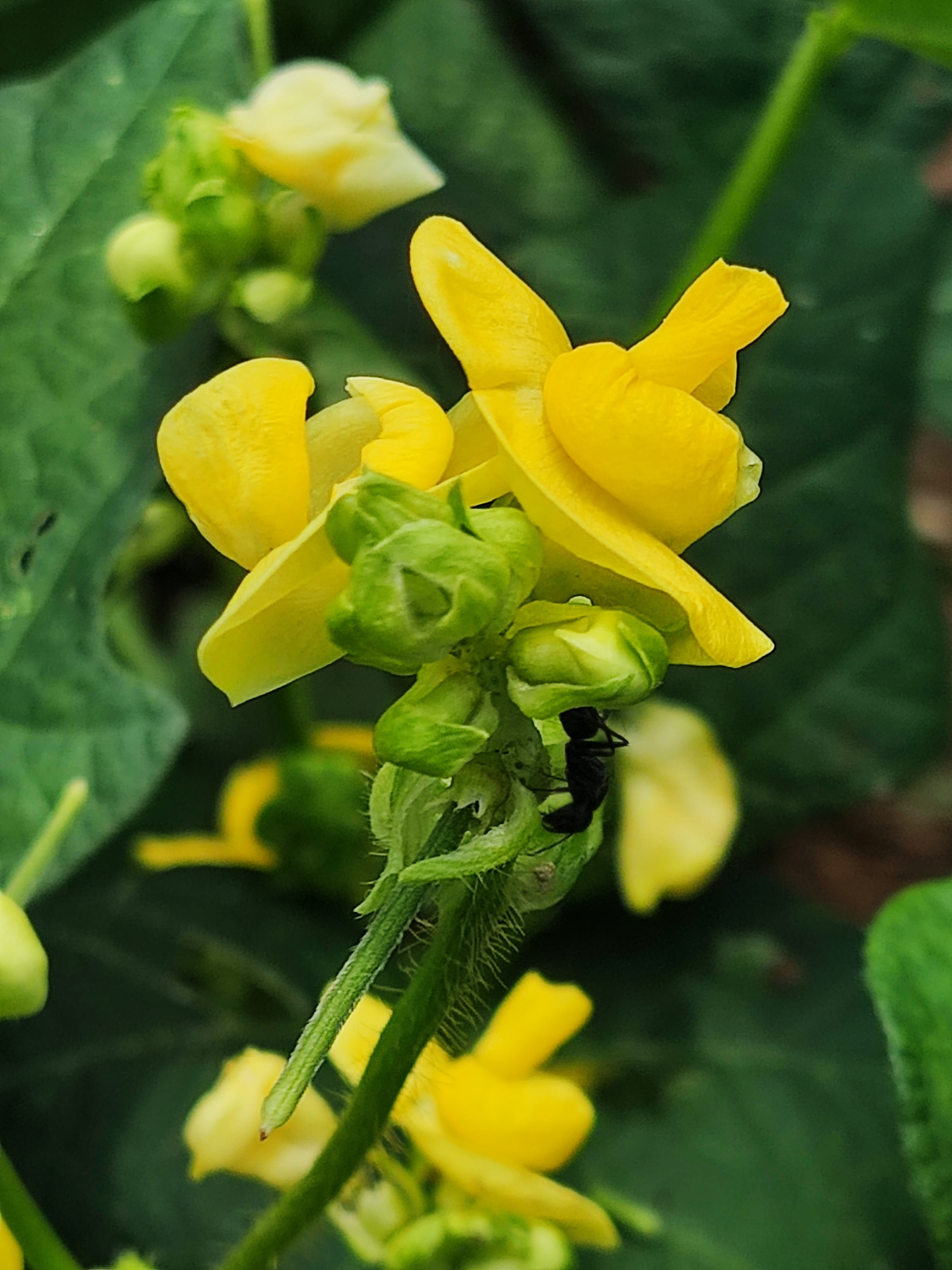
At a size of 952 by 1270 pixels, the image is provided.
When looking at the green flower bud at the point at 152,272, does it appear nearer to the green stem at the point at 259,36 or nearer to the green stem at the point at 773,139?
the green stem at the point at 259,36

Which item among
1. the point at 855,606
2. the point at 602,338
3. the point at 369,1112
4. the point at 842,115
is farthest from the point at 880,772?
the point at 369,1112

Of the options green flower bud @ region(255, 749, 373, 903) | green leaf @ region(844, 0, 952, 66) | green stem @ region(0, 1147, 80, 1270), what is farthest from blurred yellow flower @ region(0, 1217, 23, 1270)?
green leaf @ region(844, 0, 952, 66)

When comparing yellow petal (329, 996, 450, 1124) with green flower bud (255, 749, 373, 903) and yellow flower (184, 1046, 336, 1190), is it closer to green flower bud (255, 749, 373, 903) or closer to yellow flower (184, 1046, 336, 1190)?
yellow flower (184, 1046, 336, 1190)

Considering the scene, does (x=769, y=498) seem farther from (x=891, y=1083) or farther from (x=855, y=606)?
(x=891, y=1083)

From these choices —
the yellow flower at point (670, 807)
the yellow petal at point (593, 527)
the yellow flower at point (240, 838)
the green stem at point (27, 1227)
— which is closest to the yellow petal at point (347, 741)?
the yellow flower at point (240, 838)

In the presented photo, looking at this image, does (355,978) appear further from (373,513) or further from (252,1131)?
(252,1131)
